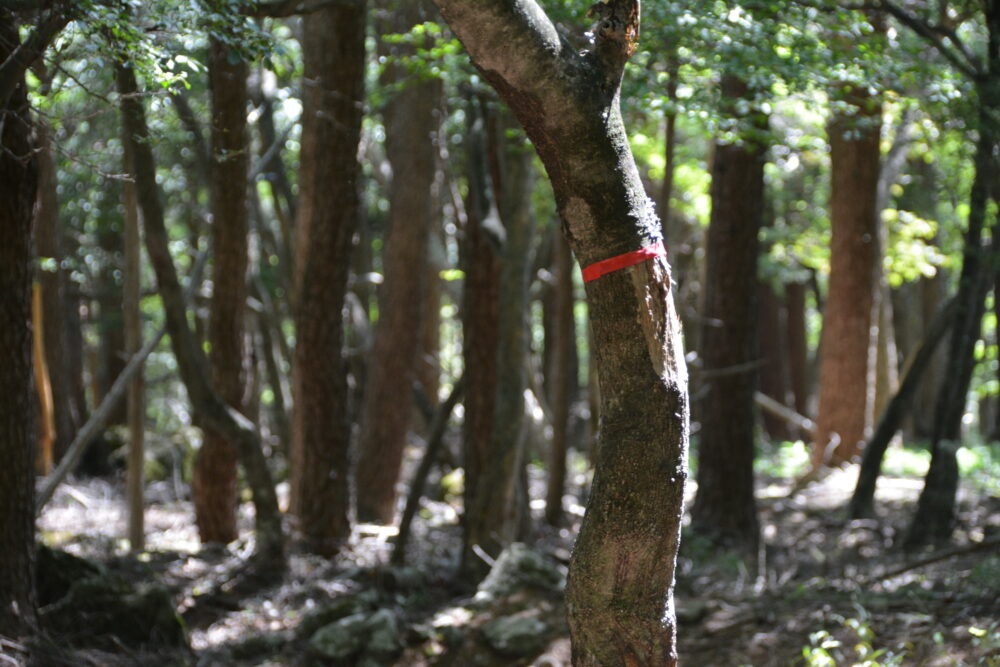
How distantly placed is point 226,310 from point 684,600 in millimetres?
4941

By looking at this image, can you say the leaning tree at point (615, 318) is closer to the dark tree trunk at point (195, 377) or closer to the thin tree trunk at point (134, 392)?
Answer: the dark tree trunk at point (195, 377)

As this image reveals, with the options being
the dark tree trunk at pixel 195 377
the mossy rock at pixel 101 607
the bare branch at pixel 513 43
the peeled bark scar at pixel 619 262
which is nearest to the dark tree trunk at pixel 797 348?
the dark tree trunk at pixel 195 377

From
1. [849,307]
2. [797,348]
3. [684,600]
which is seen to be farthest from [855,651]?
[797,348]

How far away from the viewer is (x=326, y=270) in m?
8.18

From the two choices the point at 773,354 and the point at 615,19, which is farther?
the point at 773,354

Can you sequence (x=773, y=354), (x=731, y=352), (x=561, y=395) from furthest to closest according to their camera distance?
(x=773, y=354)
(x=561, y=395)
(x=731, y=352)

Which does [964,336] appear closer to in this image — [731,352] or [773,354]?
[731,352]

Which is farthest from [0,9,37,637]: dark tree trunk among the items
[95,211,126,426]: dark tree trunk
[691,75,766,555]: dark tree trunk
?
[95,211,126,426]: dark tree trunk

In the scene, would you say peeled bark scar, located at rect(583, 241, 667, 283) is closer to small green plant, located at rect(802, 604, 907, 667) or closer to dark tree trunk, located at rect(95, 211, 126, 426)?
small green plant, located at rect(802, 604, 907, 667)

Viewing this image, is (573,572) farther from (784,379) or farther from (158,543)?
(784,379)

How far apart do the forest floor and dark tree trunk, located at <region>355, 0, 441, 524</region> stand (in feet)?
2.60

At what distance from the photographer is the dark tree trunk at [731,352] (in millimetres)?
9164

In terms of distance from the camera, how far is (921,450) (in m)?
16.3

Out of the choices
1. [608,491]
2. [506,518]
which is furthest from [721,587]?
[608,491]
